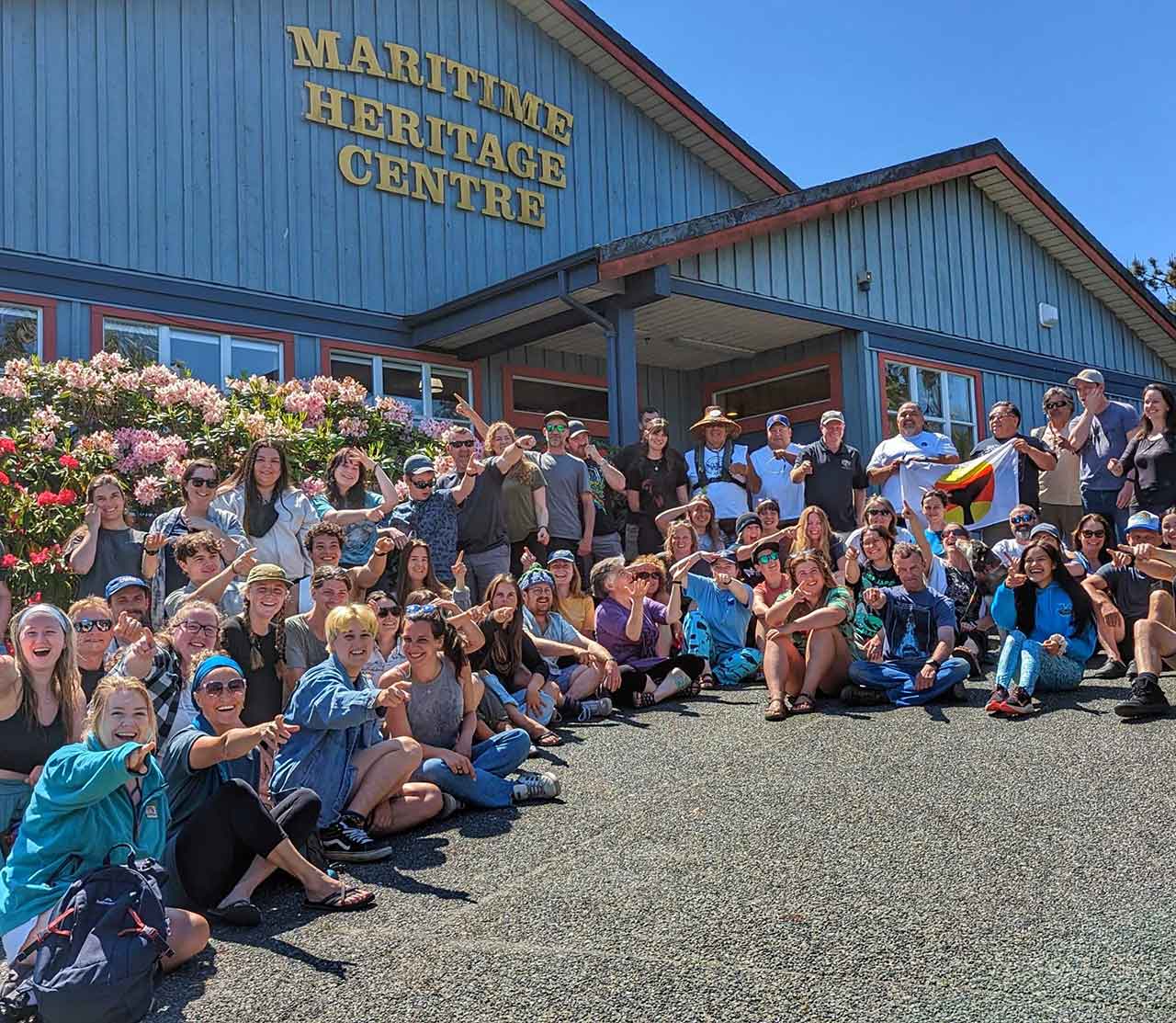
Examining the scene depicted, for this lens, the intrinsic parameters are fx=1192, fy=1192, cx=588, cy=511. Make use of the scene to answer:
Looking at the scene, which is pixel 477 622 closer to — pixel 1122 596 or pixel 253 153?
pixel 1122 596

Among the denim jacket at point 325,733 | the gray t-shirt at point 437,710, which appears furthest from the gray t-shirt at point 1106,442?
the denim jacket at point 325,733

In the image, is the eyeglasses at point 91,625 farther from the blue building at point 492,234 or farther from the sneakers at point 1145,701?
the blue building at point 492,234

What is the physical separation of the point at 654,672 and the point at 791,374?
821 cm

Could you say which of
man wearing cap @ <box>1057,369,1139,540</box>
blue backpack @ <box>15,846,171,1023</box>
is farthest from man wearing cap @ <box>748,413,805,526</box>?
blue backpack @ <box>15,846,171,1023</box>

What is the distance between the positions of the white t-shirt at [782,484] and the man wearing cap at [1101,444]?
97.2 inches

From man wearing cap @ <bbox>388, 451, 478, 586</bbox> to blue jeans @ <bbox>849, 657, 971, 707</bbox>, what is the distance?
3020 millimetres

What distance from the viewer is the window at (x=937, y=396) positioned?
51.1 ft

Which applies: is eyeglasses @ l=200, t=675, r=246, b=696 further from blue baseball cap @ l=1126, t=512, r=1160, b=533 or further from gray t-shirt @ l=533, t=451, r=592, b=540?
blue baseball cap @ l=1126, t=512, r=1160, b=533

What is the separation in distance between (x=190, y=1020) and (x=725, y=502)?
805 cm

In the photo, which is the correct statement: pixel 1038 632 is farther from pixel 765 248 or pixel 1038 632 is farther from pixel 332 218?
pixel 332 218

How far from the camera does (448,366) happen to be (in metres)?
14.8

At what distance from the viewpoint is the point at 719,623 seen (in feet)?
31.1

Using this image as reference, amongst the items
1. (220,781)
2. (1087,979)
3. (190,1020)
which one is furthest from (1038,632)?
(190,1020)

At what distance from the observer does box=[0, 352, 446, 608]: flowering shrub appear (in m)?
8.55
